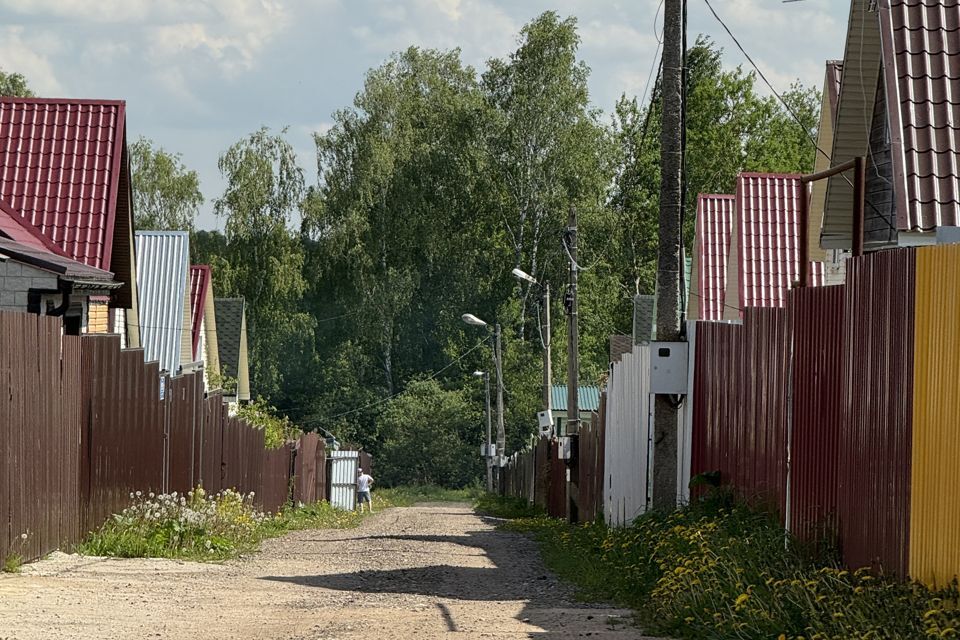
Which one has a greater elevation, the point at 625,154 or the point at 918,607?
the point at 625,154

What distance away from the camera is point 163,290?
32.3 m

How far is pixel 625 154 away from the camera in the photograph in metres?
57.2

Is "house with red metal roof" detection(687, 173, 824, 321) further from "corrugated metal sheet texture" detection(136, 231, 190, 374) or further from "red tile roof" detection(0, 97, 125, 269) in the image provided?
"corrugated metal sheet texture" detection(136, 231, 190, 374)

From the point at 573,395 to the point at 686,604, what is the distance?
806 inches

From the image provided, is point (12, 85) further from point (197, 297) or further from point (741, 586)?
point (741, 586)

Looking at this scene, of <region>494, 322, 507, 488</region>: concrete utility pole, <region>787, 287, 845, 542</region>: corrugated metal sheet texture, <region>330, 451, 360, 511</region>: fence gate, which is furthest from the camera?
<region>494, 322, 507, 488</region>: concrete utility pole

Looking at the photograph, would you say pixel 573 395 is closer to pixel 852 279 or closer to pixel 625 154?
pixel 852 279

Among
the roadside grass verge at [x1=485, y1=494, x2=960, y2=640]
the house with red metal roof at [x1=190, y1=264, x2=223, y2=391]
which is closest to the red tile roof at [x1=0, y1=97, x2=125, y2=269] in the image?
the roadside grass verge at [x1=485, y1=494, x2=960, y2=640]

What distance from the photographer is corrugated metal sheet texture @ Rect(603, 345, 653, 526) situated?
17.1 metres

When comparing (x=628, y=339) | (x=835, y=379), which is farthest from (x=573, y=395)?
(x=835, y=379)

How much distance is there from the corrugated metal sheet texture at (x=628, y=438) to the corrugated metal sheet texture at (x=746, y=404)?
4.69 feet

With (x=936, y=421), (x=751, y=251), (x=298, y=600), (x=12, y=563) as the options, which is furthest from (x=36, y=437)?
(x=751, y=251)

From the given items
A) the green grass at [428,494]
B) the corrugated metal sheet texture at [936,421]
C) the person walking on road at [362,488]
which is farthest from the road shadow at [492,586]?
the green grass at [428,494]

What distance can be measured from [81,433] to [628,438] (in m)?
7.22
